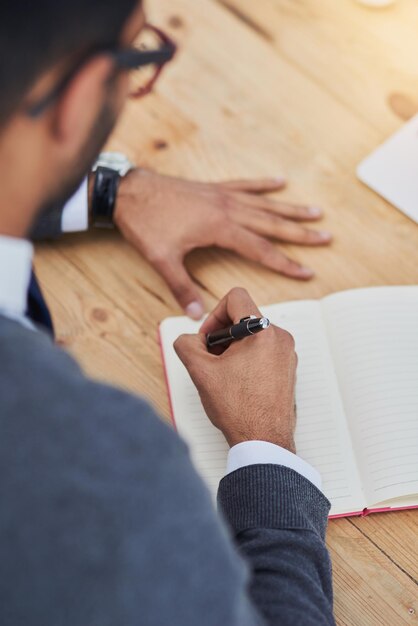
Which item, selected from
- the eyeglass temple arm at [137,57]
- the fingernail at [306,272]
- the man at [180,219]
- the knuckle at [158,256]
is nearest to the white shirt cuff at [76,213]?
the man at [180,219]

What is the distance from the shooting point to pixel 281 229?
3.64ft

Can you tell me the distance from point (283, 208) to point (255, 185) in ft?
0.21

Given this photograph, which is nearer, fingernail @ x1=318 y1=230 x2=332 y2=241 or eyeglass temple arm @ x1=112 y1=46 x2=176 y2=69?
eyeglass temple arm @ x1=112 y1=46 x2=176 y2=69

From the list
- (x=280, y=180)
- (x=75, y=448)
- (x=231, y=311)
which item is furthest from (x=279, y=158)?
(x=75, y=448)

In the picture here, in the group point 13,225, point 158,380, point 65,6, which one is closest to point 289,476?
point 158,380

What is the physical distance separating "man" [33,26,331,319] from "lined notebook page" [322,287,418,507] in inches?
4.4

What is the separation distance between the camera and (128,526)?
0.54 m

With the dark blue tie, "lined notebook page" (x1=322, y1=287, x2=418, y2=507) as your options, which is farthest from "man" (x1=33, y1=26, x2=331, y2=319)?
the dark blue tie

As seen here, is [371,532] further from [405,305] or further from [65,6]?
[65,6]

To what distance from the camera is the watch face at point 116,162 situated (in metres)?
1.15

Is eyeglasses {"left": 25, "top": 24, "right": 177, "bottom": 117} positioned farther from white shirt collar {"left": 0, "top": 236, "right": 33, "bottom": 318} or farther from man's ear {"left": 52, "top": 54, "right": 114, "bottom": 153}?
white shirt collar {"left": 0, "top": 236, "right": 33, "bottom": 318}

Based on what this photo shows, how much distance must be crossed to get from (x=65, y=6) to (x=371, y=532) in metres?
0.66

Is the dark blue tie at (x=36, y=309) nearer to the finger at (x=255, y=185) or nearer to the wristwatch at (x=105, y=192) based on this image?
the wristwatch at (x=105, y=192)

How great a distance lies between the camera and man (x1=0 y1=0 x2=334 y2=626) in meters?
0.52
